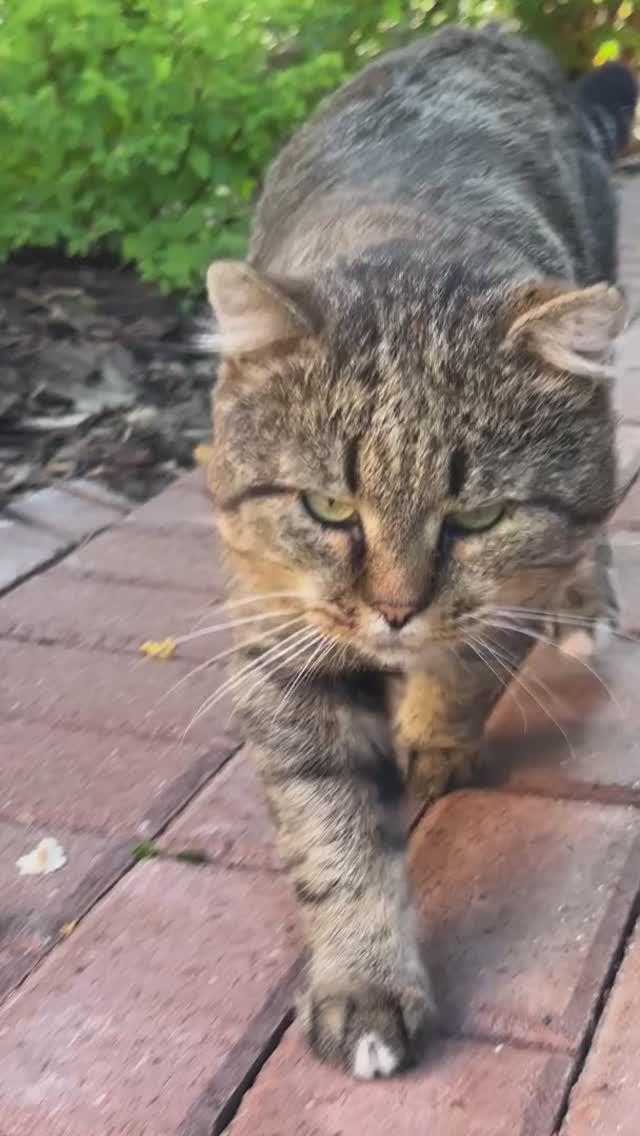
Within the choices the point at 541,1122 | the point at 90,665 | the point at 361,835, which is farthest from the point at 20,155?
the point at 541,1122

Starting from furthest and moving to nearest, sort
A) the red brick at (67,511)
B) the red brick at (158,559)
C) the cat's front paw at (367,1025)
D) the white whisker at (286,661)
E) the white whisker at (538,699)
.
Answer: the red brick at (67,511)
the red brick at (158,559)
the white whisker at (538,699)
the white whisker at (286,661)
the cat's front paw at (367,1025)

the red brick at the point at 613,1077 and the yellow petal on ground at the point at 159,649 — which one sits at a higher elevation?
the yellow petal on ground at the point at 159,649

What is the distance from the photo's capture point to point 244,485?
1.88 meters

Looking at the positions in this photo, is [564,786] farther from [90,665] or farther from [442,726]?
[90,665]

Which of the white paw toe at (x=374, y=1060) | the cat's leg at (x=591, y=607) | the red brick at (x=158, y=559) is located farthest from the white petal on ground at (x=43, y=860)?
the cat's leg at (x=591, y=607)

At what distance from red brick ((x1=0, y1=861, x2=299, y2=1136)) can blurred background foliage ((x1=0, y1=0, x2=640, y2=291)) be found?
256 centimetres

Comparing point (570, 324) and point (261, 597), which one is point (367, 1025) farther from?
point (570, 324)

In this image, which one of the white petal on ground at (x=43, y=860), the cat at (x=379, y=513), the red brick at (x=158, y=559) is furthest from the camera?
the red brick at (x=158, y=559)

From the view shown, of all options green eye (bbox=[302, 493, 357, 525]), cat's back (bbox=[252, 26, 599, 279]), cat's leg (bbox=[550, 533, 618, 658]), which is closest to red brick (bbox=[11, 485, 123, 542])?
cat's back (bbox=[252, 26, 599, 279])

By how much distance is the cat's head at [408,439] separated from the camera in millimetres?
1724

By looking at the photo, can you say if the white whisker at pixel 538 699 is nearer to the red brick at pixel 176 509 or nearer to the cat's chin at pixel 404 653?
the cat's chin at pixel 404 653

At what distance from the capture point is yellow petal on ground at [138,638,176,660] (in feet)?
8.52

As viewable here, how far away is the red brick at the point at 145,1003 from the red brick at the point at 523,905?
211 mm

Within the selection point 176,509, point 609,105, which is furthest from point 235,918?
point 609,105
